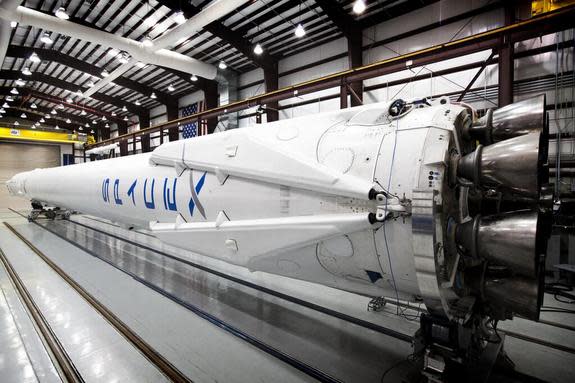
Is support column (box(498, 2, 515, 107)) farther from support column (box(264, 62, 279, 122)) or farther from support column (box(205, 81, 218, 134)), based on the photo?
support column (box(205, 81, 218, 134))

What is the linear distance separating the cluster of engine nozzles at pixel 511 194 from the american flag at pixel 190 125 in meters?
10.9

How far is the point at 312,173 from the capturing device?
1.77 meters

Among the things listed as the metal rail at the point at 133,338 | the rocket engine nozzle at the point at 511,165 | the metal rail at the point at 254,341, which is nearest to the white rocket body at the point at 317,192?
the rocket engine nozzle at the point at 511,165

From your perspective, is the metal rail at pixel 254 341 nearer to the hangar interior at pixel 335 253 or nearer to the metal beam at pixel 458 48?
the hangar interior at pixel 335 253

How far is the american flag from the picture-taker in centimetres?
1187

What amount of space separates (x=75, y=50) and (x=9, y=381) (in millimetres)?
13239

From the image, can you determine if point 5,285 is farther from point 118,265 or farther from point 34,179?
point 34,179

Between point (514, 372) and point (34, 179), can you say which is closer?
point (514, 372)

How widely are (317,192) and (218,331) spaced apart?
5.23 feet

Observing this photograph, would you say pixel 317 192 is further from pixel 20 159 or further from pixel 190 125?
pixel 20 159

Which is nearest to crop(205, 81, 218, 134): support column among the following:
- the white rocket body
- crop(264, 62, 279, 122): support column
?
crop(264, 62, 279, 122): support column

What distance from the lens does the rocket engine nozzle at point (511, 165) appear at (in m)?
1.22

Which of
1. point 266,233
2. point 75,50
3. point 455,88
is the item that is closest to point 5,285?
point 266,233

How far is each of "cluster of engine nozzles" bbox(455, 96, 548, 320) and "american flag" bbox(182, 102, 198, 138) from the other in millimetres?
10857
